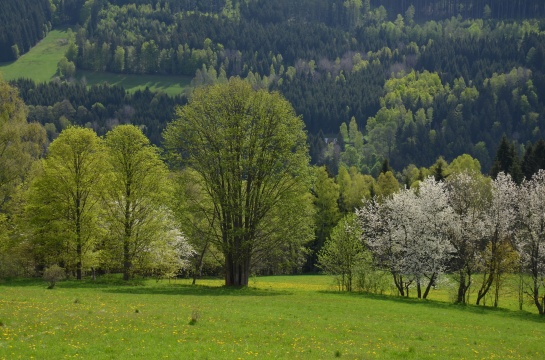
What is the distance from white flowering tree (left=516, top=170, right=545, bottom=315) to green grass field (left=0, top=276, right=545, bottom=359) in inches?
217

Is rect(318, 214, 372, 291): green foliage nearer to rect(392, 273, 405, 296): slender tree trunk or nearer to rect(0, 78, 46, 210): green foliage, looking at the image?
rect(392, 273, 405, 296): slender tree trunk

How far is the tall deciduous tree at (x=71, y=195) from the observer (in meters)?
53.9

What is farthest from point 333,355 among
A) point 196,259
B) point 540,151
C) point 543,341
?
point 540,151

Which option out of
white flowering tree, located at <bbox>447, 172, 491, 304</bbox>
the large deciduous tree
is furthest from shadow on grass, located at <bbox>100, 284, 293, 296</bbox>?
white flowering tree, located at <bbox>447, 172, 491, 304</bbox>

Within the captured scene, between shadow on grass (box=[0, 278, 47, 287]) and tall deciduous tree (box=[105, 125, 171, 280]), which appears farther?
tall deciduous tree (box=[105, 125, 171, 280])

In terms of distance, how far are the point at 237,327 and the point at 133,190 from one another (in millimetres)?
28040

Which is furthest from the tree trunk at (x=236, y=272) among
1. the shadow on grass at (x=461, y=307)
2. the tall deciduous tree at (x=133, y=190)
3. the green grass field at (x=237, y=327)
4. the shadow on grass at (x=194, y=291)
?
the shadow on grass at (x=461, y=307)

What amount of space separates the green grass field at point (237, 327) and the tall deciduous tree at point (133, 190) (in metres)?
7.46

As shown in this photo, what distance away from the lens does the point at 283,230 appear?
5306cm

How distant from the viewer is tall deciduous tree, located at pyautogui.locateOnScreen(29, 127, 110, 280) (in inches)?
2124

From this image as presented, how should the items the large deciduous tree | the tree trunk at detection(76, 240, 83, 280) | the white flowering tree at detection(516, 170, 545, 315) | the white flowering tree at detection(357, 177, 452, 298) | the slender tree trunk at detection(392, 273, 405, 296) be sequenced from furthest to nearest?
the slender tree trunk at detection(392, 273, 405, 296)
the white flowering tree at detection(357, 177, 452, 298)
the tree trunk at detection(76, 240, 83, 280)
the white flowering tree at detection(516, 170, 545, 315)
the large deciduous tree

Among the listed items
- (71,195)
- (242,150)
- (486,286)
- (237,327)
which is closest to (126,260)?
(71,195)

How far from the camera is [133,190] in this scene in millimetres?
56000

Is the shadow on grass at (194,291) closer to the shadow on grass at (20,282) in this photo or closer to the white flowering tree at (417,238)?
the shadow on grass at (20,282)
